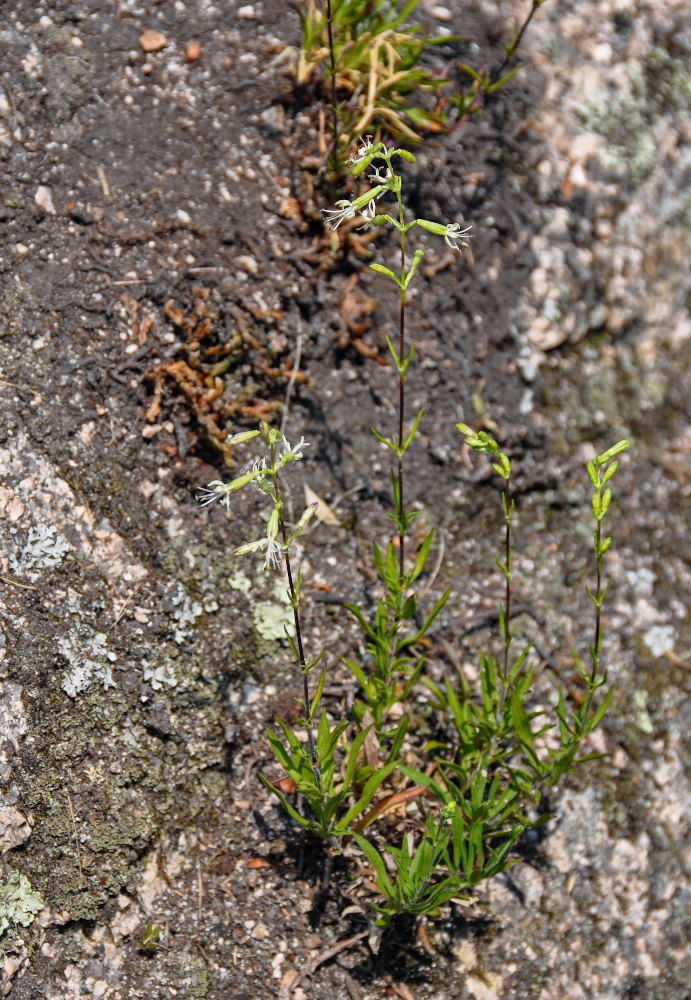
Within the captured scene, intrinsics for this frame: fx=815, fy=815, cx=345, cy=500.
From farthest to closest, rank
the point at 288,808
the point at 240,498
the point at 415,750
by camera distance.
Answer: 1. the point at 240,498
2. the point at 415,750
3. the point at 288,808

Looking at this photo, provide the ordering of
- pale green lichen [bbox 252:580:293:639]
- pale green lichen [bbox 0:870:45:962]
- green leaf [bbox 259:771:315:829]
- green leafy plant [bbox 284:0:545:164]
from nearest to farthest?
pale green lichen [bbox 0:870:45:962] < green leaf [bbox 259:771:315:829] < pale green lichen [bbox 252:580:293:639] < green leafy plant [bbox 284:0:545:164]

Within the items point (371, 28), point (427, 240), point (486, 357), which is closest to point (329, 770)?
point (486, 357)

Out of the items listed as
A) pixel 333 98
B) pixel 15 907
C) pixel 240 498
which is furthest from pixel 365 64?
pixel 15 907

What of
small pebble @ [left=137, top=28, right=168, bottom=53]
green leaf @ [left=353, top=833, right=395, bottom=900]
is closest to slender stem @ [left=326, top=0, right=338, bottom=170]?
small pebble @ [left=137, top=28, right=168, bottom=53]

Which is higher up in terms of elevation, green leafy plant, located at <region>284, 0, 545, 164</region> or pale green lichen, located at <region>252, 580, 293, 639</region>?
green leafy plant, located at <region>284, 0, 545, 164</region>

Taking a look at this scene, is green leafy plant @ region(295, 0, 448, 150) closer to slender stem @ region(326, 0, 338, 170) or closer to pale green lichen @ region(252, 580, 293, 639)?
slender stem @ region(326, 0, 338, 170)

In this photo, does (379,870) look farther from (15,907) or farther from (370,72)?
(370,72)

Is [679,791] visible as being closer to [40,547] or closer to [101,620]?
[101,620]
